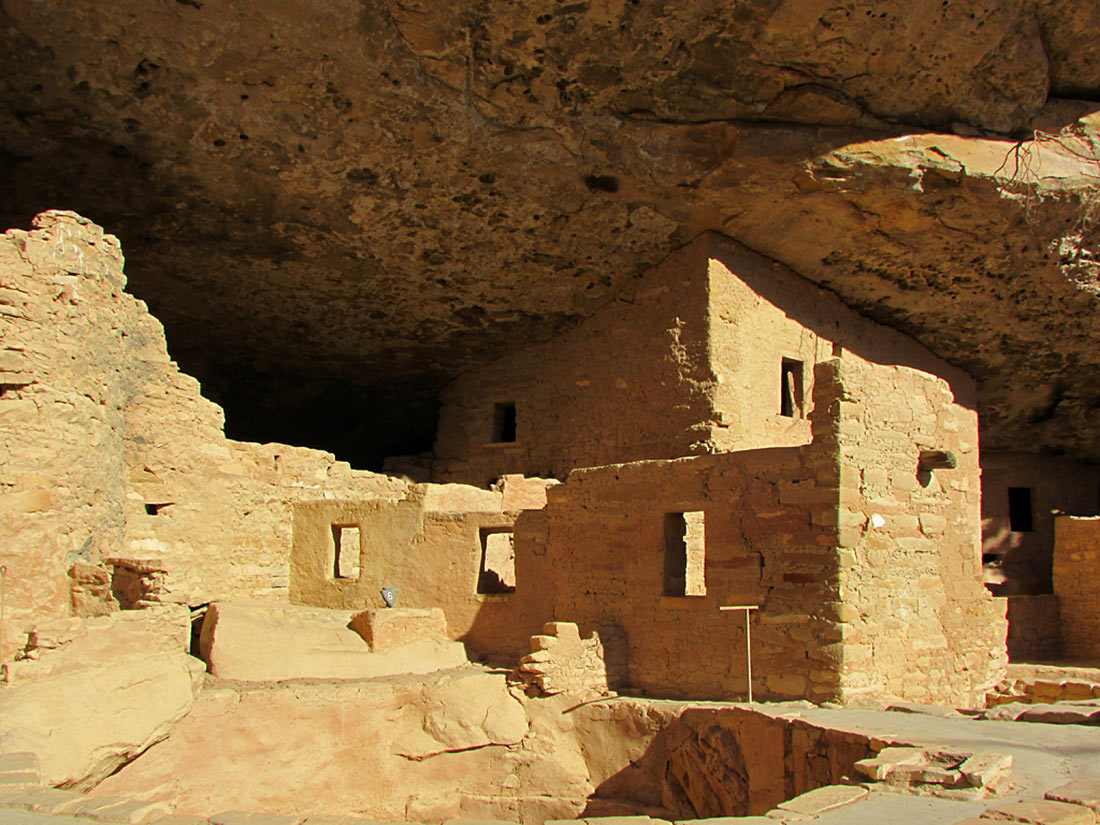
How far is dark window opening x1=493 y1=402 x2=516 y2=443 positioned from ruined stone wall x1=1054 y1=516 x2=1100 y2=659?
7.09 meters

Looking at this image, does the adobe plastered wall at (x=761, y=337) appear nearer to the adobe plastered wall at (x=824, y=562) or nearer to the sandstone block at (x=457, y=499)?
the adobe plastered wall at (x=824, y=562)

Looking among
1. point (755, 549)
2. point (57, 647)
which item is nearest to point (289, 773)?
point (57, 647)

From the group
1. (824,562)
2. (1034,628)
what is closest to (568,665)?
(824,562)

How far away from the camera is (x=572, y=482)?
919cm

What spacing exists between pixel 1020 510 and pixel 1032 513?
0.25 meters

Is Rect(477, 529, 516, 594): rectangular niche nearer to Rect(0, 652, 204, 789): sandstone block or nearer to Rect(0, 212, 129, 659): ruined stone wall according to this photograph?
Rect(0, 652, 204, 789): sandstone block

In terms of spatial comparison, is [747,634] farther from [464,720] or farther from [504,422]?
[504,422]

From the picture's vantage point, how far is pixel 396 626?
30.7 feet

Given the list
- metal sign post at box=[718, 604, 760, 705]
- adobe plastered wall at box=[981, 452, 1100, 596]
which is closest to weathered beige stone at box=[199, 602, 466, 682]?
metal sign post at box=[718, 604, 760, 705]

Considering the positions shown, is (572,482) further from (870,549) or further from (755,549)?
(870,549)

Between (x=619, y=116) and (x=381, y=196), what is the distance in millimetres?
2527

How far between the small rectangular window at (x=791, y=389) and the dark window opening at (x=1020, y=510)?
656 centimetres

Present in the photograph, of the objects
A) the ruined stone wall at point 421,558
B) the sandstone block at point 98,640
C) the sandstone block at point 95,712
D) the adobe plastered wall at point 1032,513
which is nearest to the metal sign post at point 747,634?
the ruined stone wall at point 421,558

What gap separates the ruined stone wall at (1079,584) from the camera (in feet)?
41.6
